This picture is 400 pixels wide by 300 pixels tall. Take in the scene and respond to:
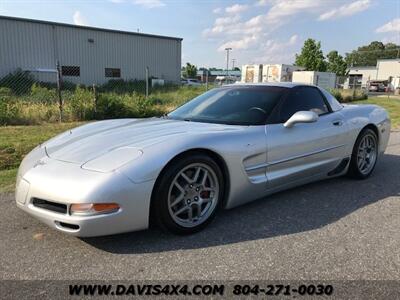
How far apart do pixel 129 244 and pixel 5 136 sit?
223 inches

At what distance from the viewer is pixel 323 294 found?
2451 mm

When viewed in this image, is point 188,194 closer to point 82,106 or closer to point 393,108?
point 82,106

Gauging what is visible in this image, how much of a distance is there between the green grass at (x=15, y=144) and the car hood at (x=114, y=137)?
1358 millimetres

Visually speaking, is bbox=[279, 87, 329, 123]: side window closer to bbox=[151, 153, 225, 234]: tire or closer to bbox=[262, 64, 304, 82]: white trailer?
bbox=[151, 153, 225, 234]: tire

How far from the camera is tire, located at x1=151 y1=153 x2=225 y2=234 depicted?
9.93ft

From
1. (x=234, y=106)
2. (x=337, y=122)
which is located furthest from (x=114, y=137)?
(x=337, y=122)

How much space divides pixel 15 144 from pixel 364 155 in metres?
5.64

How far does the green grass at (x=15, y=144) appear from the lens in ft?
16.3

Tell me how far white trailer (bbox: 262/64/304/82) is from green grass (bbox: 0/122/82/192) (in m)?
32.2

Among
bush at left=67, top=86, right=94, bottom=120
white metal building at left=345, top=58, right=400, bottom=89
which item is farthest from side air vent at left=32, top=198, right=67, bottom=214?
white metal building at left=345, top=58, right=400, bottom=89

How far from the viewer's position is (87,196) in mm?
2684

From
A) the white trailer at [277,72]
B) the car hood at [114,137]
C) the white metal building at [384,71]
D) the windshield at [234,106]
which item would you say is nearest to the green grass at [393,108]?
the windshield at [234,106]

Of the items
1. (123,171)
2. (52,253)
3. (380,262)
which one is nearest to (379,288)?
(380,262)

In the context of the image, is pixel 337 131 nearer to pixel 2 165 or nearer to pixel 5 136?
pixel 2 165
